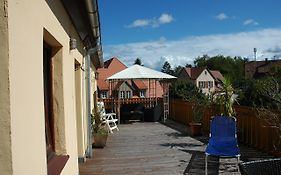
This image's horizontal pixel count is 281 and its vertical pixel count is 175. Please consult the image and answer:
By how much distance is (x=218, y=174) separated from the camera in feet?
20.4

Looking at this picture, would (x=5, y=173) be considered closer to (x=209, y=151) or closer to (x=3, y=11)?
(x=3, y=11)

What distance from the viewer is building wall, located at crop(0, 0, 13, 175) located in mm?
1832

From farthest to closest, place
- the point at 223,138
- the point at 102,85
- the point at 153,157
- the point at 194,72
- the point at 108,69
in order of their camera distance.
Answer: the point at 194,72 → the point at 108,69 → the point at 102,85 → the point at 153,157 → the point at 223,138

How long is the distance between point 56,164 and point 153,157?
4.46 meters

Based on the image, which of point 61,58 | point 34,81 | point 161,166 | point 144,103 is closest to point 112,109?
point 144,103

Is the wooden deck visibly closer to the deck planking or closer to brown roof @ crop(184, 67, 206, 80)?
the deck planking

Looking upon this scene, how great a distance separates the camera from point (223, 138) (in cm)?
720

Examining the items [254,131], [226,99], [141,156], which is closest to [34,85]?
[141,156]

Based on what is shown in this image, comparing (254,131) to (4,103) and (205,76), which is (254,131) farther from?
(205,76)

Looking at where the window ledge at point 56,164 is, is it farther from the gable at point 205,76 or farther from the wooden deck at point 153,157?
the gable at point 205,76

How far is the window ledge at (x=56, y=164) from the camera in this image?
3251 millimetres

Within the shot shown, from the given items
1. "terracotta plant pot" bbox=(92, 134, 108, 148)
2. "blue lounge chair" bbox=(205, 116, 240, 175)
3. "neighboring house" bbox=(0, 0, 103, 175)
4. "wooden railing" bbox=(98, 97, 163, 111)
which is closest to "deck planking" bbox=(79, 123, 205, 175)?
"terracotta plant pot" bbox=(92, 134, 108, 148)

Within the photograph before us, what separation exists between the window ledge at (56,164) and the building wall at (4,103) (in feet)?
4.32

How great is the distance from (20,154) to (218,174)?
4.75 meters
